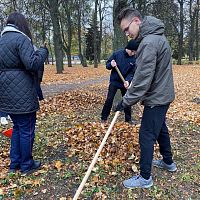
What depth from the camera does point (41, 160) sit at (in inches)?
182

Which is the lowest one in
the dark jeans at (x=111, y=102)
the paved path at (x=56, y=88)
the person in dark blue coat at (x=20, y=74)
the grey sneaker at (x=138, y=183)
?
the grey sneaker at (x=138, y=183)

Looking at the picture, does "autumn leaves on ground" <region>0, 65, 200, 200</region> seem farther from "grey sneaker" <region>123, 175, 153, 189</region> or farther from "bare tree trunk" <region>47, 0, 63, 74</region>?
"bare tree trunk" <region>47, 0, 63, 74</region>

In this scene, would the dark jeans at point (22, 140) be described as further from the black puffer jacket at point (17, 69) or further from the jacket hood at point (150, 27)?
the jacket hood at point (150, 27)

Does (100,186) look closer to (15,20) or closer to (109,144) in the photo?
(109,144)

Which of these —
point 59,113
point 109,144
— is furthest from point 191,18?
point 109,144

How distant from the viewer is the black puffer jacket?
3.74 meters

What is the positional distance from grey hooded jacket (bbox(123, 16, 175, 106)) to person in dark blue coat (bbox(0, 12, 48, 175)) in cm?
121

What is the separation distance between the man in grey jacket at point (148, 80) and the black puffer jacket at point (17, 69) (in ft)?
3.68

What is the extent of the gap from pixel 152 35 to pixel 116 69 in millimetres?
2362

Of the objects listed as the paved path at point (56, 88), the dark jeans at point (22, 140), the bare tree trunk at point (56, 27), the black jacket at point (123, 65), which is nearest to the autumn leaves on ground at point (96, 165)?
the dark jeans at point (22, 140)

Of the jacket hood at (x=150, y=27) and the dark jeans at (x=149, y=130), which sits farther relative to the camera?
the dark jeans at (x=149, y=130)

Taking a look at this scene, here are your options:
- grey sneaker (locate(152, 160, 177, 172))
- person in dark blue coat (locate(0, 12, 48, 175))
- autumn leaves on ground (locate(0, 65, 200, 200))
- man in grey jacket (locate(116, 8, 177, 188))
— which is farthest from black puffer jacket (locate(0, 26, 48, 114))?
grey sneaker (locate(152, 160, 177, 172))

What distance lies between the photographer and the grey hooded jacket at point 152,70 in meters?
3.34

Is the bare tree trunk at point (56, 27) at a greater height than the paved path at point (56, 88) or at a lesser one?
greater
